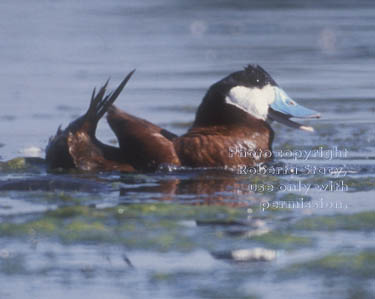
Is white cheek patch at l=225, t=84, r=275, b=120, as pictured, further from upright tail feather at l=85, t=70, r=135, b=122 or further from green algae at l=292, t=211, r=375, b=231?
green algae at l=292, t=211, r=375, b=231

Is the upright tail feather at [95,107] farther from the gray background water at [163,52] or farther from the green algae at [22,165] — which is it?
the gray background water at [163,52]

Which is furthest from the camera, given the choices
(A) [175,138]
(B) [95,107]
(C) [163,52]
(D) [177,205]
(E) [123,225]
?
(C) [163,52]

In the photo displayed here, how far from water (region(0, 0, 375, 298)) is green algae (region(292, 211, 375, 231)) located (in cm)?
1

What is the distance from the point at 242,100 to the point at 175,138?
2.10ft

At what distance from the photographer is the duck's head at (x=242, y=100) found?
765cm

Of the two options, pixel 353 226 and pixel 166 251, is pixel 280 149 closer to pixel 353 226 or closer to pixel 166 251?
pixel 353 226

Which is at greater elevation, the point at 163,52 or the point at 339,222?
the point at 163,52

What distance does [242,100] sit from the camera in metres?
7.71

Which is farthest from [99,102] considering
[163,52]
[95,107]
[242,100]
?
[163,52]

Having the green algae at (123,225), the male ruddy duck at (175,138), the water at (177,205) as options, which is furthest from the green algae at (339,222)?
the male ruddy duck at (175,138)

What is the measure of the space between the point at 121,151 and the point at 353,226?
228 centimetres

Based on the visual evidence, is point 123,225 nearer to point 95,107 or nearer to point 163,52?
point 95,107

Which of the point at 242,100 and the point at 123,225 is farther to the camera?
the point at 242,100

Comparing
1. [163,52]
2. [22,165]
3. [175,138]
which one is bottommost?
[22,165]
